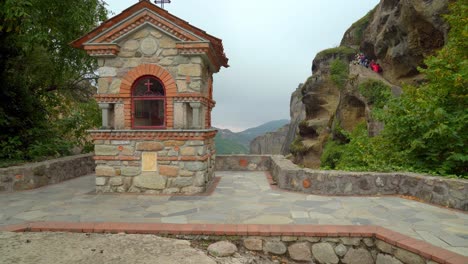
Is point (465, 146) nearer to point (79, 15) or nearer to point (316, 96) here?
point (79, 15)

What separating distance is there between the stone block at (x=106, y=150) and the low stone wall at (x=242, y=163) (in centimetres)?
493

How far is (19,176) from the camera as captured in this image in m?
8.58

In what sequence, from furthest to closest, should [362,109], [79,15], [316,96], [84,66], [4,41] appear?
[316,96]
[362,109]
[84,66]
[79,15]
[4,41]

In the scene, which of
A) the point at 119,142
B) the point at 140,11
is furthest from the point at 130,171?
the point at 140,11

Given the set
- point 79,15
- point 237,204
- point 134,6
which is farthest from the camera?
point 79,15

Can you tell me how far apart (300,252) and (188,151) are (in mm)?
3793

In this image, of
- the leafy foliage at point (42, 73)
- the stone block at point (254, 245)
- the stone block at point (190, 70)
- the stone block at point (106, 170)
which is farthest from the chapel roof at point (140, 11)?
the stone block at point (254, 245)

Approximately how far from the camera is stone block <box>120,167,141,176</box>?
7797 millimetres

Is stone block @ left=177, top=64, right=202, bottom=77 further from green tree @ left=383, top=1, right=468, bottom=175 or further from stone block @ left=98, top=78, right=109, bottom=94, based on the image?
green tree @ left=383, top=1, right=468, bottom=175

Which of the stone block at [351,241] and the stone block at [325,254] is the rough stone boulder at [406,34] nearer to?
the stone block at [351,241]

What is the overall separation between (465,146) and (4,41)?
1415cm

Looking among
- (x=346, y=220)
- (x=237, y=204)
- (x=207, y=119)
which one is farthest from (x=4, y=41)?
(x=346, y=220)

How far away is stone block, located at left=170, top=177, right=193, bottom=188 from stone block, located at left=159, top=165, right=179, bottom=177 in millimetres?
152

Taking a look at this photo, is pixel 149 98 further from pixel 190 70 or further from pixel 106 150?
pixel 106 150
